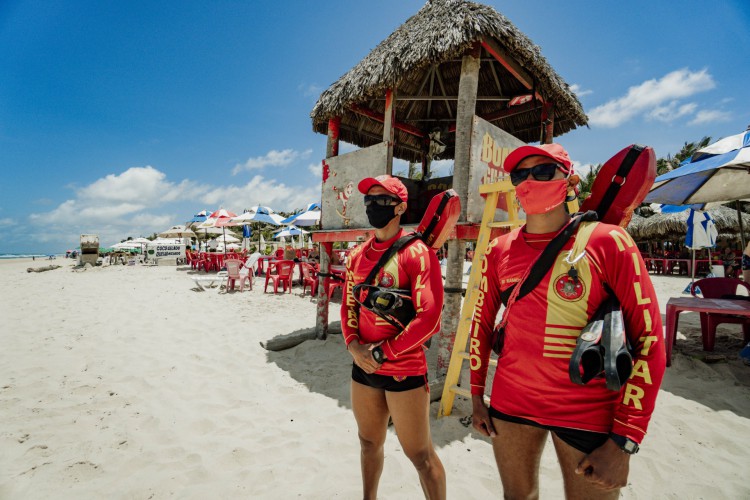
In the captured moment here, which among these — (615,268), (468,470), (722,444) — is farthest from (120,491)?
(722,444)

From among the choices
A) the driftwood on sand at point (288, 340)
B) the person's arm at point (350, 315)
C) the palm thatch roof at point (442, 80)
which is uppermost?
the palm thatch roof at point (442, 80)

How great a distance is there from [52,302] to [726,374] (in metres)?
13.3

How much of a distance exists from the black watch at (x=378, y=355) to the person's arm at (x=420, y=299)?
0.06 ft

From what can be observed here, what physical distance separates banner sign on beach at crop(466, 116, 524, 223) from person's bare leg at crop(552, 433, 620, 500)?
2764 mm

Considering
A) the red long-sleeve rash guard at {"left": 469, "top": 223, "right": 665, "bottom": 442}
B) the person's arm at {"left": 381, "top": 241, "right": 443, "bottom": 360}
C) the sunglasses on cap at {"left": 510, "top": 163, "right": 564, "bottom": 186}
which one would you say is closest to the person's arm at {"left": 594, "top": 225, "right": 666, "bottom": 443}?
the red long-sleeve rash guard at {"left": 469, "top": 223, "right": 665, "bottom": 442}

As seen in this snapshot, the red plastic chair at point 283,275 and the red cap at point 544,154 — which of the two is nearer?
the red cap at point 544,154

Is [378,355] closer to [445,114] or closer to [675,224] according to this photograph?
[445,114]

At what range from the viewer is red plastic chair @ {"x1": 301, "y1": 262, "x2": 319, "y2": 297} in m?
9.88

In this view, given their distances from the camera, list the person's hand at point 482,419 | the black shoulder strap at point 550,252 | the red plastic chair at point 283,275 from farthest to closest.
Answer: the red plastic chair at point 283,275
the person's hand at point 482,419
the black shoulder strap at point 550,252

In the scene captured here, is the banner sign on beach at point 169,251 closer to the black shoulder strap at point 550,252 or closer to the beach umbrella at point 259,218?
the beach umbrella at point 259,218

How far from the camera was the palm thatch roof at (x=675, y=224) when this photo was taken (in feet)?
56.6

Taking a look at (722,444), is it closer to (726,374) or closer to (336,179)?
(726,374)

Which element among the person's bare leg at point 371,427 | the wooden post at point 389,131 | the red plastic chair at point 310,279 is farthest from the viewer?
the red plastic chair at point 310,279

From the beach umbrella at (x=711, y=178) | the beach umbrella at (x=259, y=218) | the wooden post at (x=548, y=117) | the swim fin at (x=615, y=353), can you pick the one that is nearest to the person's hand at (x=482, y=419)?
the swim fin at (x=615, y=353)
